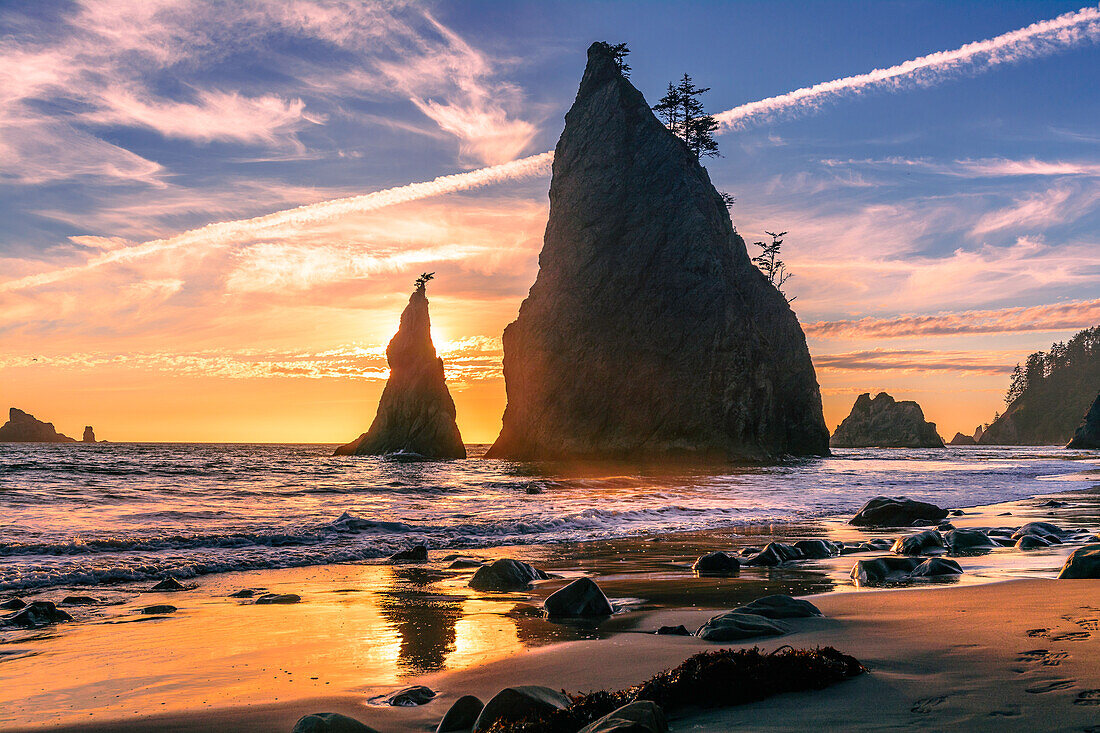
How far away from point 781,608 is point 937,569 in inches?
140

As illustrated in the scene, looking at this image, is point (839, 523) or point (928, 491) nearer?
point (839, 523)

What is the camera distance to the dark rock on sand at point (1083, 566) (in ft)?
21.8

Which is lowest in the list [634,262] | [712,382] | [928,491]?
[928,491]

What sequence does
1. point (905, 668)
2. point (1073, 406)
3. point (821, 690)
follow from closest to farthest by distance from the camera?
point (821, 690)
point (905, 668)
point (1073, 406)

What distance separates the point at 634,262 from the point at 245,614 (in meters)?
59.9

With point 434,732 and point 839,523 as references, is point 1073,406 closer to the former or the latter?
point 839,523

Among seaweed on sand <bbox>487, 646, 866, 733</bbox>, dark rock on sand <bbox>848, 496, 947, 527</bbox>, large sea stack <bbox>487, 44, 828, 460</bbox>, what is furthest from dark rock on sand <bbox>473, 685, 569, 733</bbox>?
large sea stack <bbox>487, 44, 828, 460</bbox>

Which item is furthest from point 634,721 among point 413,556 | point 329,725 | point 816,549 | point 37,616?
point 413,556

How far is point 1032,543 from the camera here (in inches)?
416

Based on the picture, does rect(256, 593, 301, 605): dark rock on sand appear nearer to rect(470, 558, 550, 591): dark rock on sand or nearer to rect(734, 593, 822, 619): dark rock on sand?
rect(470, 558, 550, 591): dark rock on sand

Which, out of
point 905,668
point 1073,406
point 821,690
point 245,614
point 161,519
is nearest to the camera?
point 821,690

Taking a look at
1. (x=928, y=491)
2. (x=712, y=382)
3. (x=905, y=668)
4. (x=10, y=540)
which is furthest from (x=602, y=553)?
(x=712, y=382)

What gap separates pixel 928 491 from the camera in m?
26.1

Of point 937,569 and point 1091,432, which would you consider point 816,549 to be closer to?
point 937,569
